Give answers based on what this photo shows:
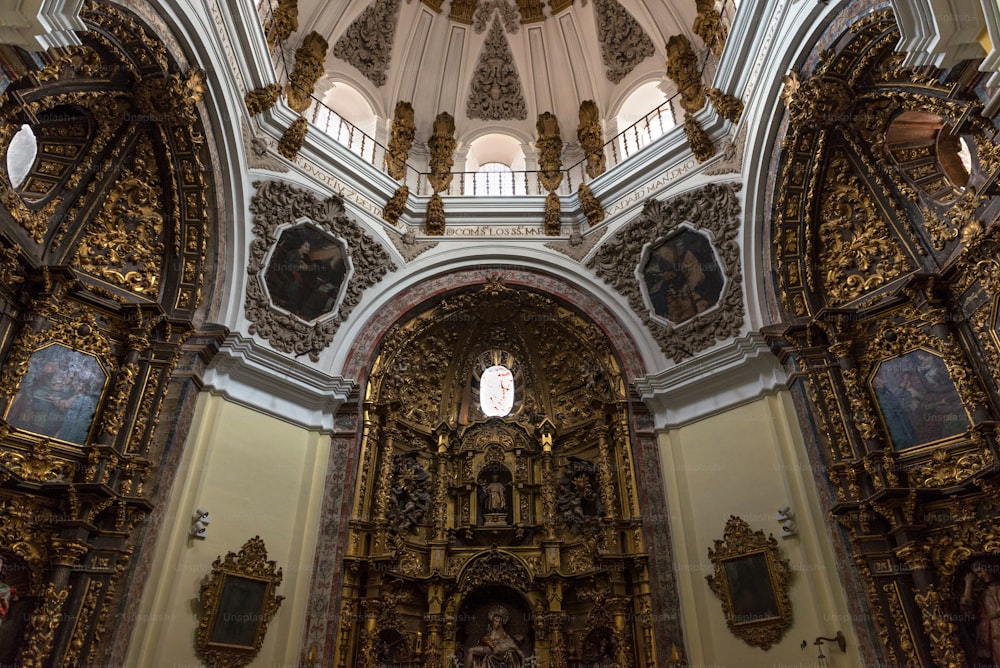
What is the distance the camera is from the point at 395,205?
1495 cm

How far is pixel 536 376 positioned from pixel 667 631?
671 centimetres

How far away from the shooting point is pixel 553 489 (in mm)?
14039

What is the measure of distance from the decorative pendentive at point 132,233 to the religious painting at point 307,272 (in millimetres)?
2136

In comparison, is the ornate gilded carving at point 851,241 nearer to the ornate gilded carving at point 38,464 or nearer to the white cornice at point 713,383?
the white cornice at point 713,383

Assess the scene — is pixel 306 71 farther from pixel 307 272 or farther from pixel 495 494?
pixel 495 494

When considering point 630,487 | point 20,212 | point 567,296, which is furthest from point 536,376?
point 20,212

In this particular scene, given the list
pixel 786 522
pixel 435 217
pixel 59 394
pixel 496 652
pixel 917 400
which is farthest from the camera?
pixel 435 217

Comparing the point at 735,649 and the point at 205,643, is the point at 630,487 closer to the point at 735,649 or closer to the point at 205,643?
the point at 735,649

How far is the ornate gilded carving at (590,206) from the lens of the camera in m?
15.1

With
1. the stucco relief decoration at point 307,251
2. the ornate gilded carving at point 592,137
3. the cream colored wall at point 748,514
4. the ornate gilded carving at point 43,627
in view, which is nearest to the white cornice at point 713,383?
the cream colored wall at point 748,514

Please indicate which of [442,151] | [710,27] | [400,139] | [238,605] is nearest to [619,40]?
[710,27]

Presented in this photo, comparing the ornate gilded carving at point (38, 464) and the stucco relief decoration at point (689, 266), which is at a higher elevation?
the stucco relief decoration at point (689, 266)

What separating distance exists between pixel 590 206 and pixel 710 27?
482cm

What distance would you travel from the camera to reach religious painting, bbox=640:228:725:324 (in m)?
13.1
